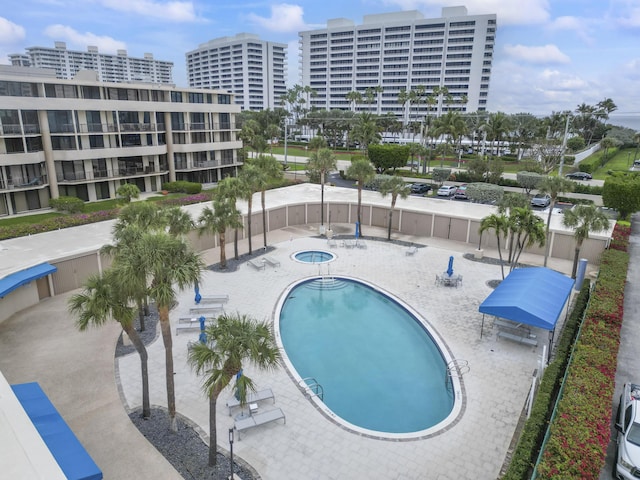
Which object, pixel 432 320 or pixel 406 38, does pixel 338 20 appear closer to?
pixel 406 38

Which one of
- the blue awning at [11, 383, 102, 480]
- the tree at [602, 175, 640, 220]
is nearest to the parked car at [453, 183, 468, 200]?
the tree at [602, 175, 640, 220]

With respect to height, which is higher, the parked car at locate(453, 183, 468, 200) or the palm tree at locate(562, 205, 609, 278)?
the palm tree at locate(562, 205, 609, 278)

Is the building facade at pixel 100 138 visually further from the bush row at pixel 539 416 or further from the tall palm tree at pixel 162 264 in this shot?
the bush row at pixel 539 416

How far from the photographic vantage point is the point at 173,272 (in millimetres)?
11516

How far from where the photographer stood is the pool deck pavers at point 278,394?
1254cm

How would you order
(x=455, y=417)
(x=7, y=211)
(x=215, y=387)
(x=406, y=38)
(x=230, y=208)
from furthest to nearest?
(x=406, y=38) → (x=7, y=211) → (x=230, y=208) → (x=455, y=417) → (x=215, y=387)

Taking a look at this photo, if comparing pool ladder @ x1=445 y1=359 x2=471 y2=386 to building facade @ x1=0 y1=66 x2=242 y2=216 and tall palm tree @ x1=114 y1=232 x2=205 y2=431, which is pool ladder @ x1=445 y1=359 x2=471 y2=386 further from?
building facade @ x1=0 y1=66 x2=242 y2=216

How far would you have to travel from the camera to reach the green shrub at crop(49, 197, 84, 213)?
3819 cm

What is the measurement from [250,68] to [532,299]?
19063cm

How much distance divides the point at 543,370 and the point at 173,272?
13.5m

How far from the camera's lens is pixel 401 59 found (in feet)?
518

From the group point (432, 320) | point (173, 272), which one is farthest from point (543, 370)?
point (173, 272)

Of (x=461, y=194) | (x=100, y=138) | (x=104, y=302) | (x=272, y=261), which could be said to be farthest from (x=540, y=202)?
(x=100, y=138)

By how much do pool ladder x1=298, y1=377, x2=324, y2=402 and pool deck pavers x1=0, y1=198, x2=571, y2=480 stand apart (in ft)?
1.06
